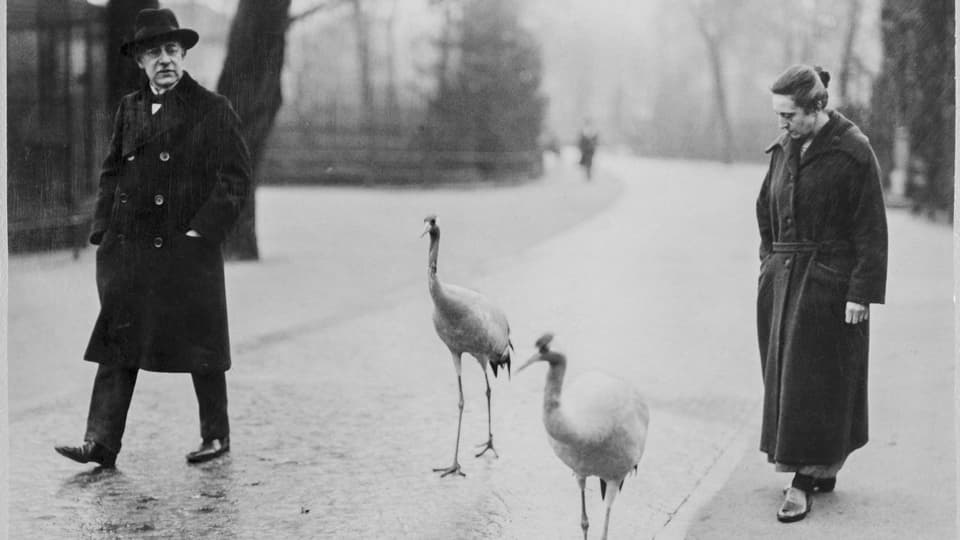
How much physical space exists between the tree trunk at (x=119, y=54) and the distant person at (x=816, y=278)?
10.2 feet

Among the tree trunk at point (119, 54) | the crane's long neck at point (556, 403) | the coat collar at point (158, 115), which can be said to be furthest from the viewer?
the tree trunk at point (119, 54)

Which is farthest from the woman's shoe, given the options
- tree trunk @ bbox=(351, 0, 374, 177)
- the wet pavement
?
tree trunk @ bbox=(351, 0, 374, 177)

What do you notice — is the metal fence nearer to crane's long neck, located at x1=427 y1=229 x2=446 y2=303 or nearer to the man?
the man

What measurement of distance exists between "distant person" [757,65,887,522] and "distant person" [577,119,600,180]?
2839 millimetres

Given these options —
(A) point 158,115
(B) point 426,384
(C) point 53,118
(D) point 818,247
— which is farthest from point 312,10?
(D) point 818,247

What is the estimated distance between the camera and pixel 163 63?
229 inches

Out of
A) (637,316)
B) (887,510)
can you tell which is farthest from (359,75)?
(887,510)

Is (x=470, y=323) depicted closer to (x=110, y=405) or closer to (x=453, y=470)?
(x=453, y=470)

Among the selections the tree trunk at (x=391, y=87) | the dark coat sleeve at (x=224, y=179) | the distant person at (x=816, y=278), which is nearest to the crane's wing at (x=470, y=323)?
the dark coat sleeve at (x=224, y=179)

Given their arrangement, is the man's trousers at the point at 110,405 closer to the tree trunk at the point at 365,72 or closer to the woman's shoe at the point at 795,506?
the woman's shoe at the point at 795,506

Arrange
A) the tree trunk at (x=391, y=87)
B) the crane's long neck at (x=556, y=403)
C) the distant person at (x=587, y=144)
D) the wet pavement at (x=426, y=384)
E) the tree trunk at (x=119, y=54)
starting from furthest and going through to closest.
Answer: the tree trunk at (x=391, y=87) < the distant person at (x=587, y=144) < the tree trunk at (x=119, y=54) < the wet pavement at (x=426, y=384) < the crane's long neck at (x=556, y=403)

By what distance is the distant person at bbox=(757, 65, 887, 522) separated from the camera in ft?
16.8

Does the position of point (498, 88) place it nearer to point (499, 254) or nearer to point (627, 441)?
point (499, 254)

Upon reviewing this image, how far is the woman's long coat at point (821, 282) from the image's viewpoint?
5.14 metres
